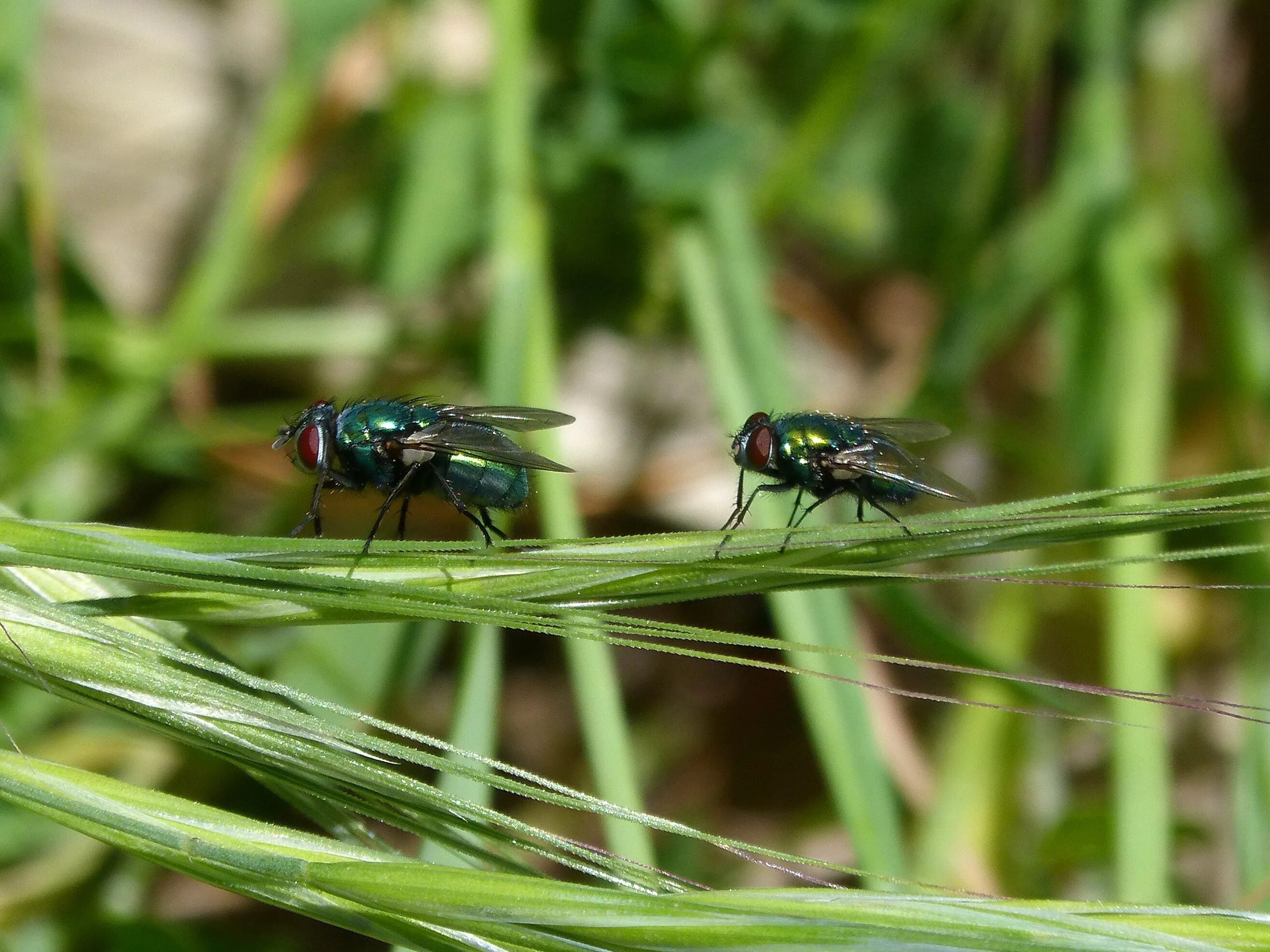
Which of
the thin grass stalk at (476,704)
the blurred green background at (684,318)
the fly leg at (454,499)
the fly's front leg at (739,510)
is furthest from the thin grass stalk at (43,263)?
the fly's front leg at (739,510)

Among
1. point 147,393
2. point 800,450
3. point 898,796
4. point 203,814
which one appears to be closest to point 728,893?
point 203,814

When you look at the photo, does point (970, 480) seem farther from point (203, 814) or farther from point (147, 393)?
point (203, 814)

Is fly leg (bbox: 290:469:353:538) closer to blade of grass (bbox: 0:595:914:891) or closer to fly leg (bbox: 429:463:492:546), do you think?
fly leg (bbox: 429:463:492:546)

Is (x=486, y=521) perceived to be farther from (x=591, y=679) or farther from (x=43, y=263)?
(x=43, y=263)

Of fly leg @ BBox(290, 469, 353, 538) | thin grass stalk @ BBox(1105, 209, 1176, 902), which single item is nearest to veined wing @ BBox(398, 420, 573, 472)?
fly leg @ BBox(290, 469, 353, 538)

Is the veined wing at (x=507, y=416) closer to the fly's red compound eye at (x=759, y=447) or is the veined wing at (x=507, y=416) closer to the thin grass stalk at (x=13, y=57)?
the fly's red compound eye at (x=759, y=447)

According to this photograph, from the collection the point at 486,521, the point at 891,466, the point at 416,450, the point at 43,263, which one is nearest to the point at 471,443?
the point at 416,450

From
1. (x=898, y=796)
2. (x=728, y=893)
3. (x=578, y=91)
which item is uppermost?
(x=578, y=91)
